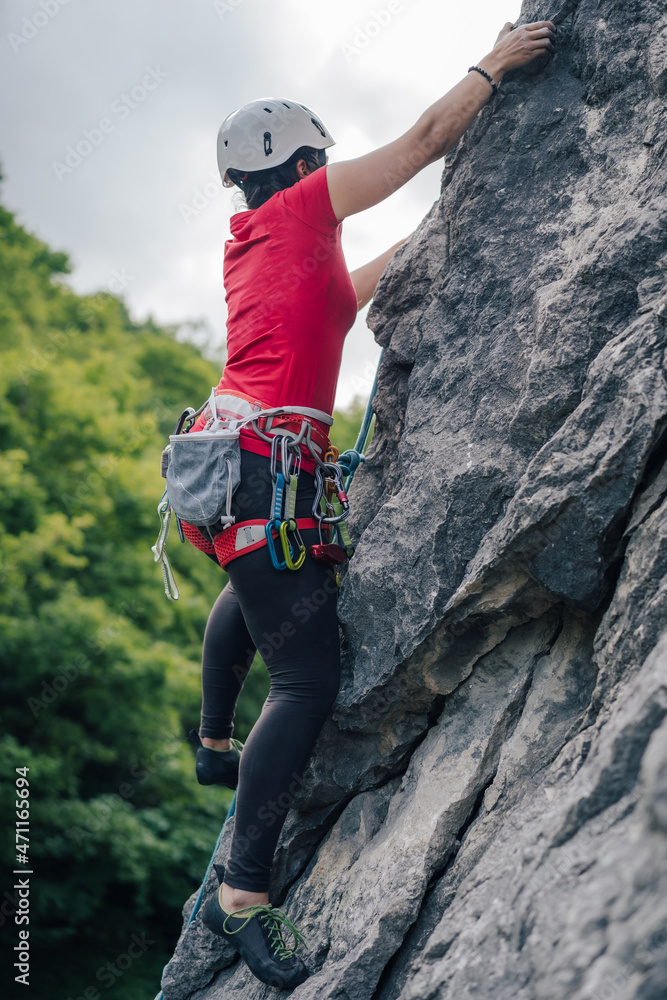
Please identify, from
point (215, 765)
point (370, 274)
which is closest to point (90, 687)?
point (215, 765)

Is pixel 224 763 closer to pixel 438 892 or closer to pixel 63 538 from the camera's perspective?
pixel 438 892

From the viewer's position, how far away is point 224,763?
124 inches

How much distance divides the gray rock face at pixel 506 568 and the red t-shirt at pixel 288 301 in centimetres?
41

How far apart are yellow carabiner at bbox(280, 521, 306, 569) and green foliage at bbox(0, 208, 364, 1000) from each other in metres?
7.98

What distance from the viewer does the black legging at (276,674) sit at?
2523mm

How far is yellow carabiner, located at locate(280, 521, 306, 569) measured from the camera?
252cm

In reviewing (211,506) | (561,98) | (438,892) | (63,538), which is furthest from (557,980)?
(63,538)

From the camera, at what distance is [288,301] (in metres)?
2.70

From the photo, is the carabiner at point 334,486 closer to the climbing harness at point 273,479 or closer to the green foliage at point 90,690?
the climbing harness at point 273,479

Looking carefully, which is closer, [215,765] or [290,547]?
[290,547]

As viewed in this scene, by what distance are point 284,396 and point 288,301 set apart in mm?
334

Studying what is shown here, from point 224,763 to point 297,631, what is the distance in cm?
92

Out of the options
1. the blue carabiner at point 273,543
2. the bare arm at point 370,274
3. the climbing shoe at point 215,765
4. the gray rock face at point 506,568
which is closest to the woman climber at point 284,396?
the blue carabiner at point 273,543

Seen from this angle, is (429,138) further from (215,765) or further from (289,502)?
(215,765)
